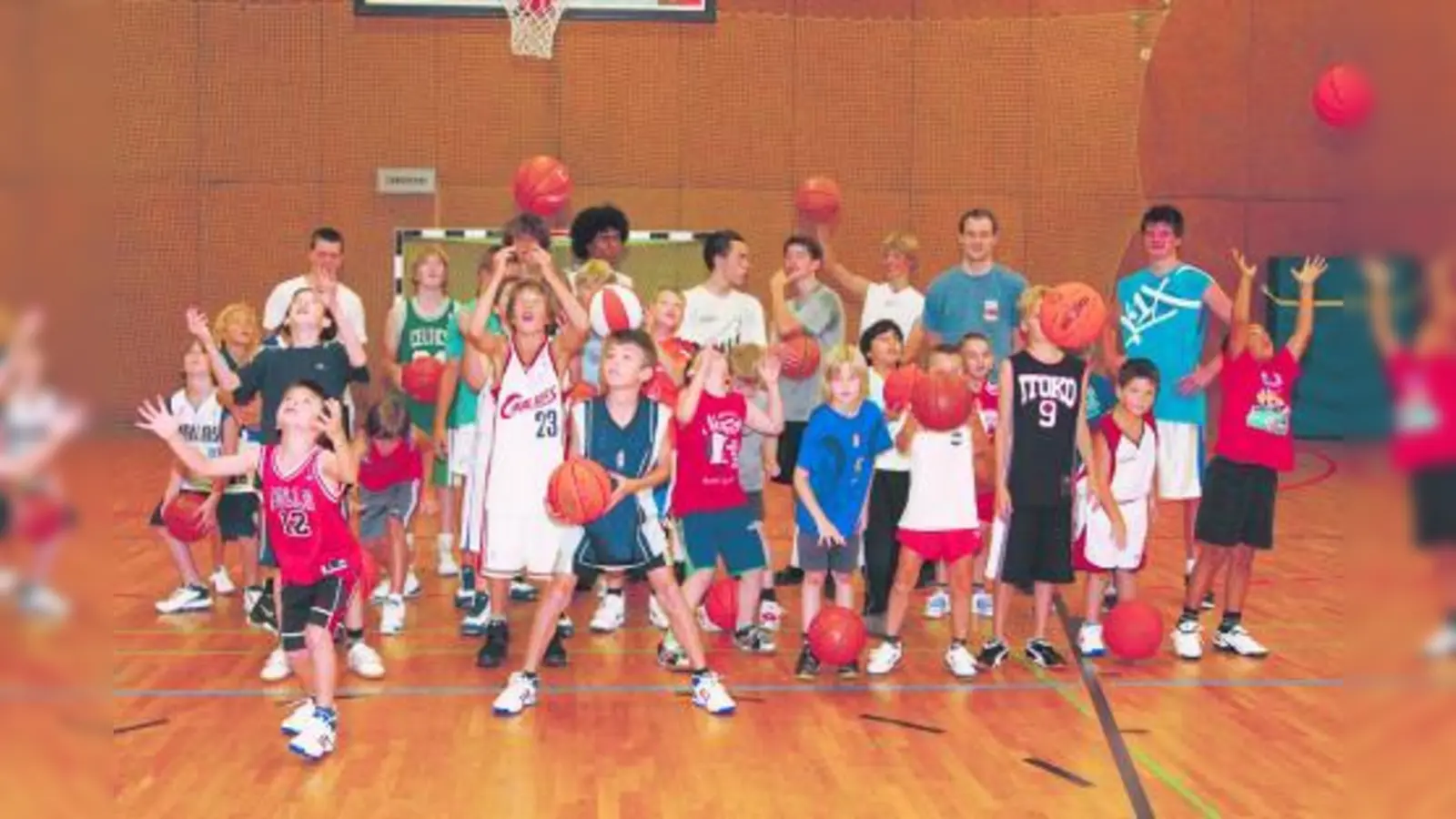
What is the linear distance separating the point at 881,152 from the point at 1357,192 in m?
15.1

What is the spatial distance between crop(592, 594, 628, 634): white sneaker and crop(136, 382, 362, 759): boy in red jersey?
213cm

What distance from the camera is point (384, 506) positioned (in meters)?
7.62

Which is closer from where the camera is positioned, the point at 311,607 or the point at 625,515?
the point at 311,607

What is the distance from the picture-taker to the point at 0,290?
0.72 meters

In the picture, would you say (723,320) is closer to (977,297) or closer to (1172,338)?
(977,297)

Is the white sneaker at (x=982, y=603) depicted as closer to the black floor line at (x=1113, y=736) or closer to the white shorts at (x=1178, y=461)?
the black floor line at (x=1113, y=736)

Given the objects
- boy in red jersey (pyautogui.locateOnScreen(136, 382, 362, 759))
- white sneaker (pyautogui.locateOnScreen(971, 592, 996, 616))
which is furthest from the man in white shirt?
boy in red jersey (pyautogui.locateOnScreen(136, 382, 362, 759))

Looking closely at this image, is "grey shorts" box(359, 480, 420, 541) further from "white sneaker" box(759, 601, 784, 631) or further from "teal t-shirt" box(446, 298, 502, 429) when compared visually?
"white sneaker" box(759, 601, 784, 631)

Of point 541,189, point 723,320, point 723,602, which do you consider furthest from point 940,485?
point 541,189

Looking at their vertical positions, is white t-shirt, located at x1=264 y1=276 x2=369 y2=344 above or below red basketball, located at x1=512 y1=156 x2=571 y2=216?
below

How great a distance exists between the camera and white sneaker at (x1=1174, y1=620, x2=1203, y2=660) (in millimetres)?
7277

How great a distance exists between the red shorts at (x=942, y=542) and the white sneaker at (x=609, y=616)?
1.69 m

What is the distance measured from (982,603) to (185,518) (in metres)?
4.04

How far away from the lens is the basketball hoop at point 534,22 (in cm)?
1468
